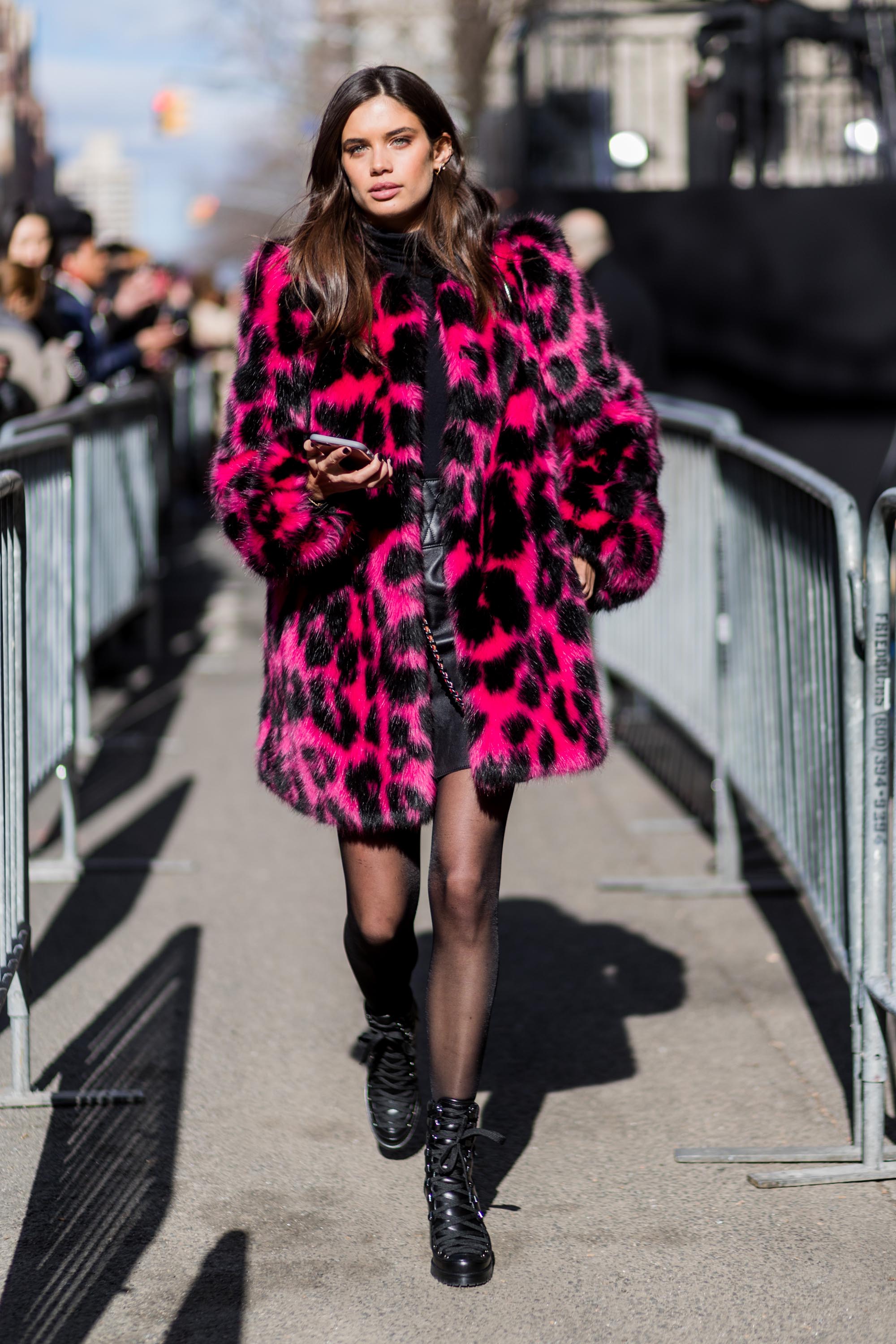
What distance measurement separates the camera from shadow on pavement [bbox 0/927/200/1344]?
126 inches

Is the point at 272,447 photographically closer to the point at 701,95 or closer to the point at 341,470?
the point at 341,470

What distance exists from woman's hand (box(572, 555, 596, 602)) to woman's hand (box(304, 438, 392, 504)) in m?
0.49

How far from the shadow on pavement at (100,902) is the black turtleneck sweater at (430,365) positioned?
1.90 m


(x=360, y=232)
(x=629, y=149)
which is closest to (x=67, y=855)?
(x=360, y=232)

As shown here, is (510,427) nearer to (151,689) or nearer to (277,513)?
(277,513)

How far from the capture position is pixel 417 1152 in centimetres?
389

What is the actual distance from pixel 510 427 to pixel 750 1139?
1675mm

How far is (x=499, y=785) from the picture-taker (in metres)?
3.31

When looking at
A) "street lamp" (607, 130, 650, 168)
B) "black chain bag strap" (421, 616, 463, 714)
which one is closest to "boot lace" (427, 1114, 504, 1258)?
"black chain bag strap" (421, 616, 463, 714)

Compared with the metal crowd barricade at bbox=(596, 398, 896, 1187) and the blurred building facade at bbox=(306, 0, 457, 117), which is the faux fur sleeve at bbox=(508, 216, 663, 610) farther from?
the blurred building facade at bbox=(306, 0, 457, 117)

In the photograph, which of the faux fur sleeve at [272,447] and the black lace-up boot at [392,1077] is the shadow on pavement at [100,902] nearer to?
the black lace-up boot at [392,1077]

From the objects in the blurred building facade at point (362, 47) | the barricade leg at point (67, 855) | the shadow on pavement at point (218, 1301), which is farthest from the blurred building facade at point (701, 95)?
the blurred building facade at point (362, 47)

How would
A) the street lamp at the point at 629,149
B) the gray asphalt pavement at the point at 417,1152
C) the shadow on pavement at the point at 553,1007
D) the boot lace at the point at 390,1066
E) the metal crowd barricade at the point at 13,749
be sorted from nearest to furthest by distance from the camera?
Answer: 1. the gray asphalt pavement at the point at 417,1152
2. the boot lace at the point at 390,1066
3. the metal crowd barricade at the point at 13,749
4. the shadow on pavement at the point at 553,1007
5. the street lamp at the point at 629,149

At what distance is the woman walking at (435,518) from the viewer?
331 cm
